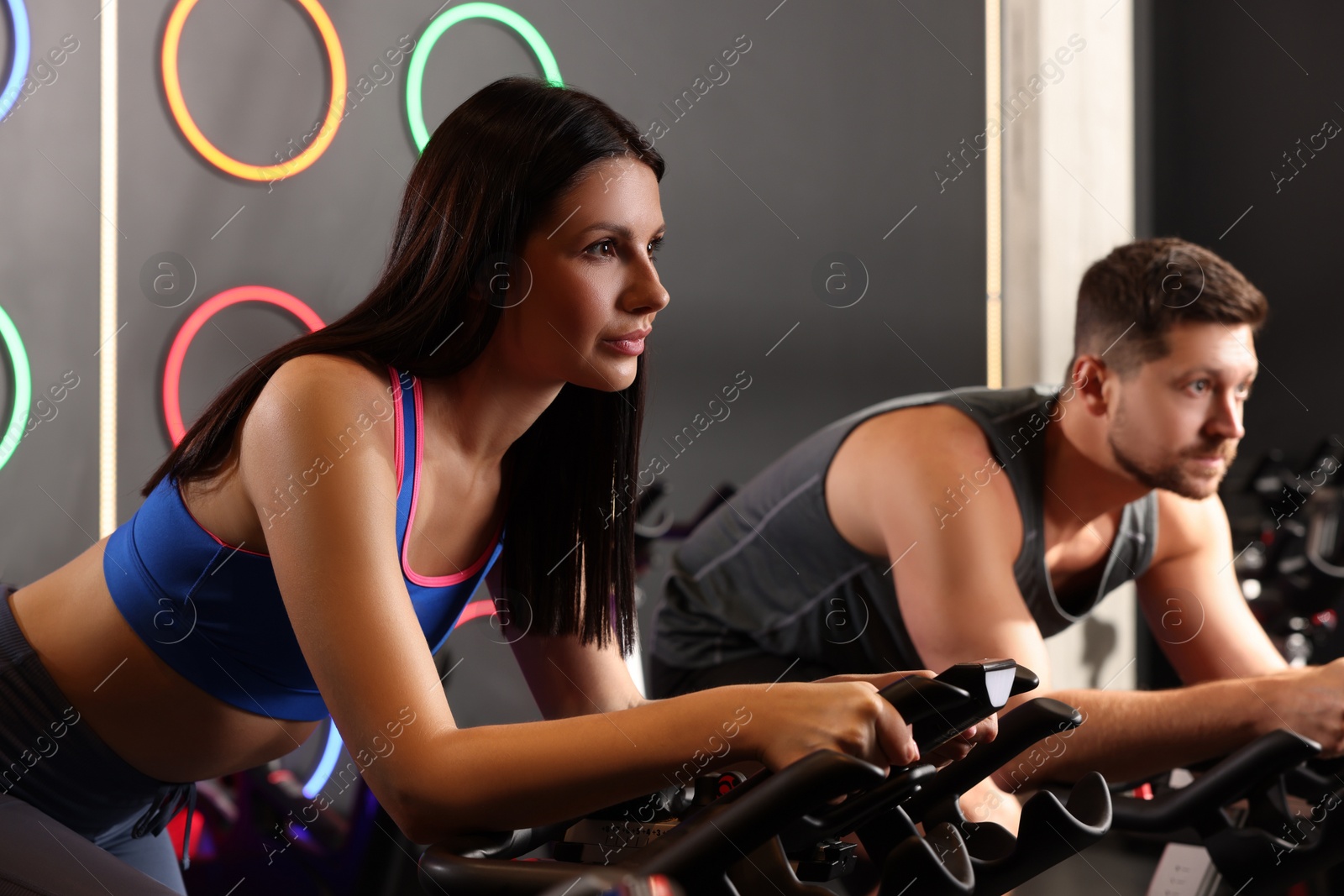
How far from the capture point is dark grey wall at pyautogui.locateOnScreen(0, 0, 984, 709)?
2.12 m

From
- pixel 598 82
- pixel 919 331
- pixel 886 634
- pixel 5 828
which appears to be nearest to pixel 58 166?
pixel 598 82

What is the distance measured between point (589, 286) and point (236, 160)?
144 cm

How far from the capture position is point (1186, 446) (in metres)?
1.95

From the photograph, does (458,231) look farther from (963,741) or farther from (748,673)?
(748,673)

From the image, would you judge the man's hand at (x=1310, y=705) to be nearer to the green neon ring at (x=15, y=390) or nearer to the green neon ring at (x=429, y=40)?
the green neon ring at (x=429, y=40)

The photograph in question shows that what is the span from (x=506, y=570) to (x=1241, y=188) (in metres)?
3.14

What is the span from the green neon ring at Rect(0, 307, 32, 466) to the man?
1300 millimetres

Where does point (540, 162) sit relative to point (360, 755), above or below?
above

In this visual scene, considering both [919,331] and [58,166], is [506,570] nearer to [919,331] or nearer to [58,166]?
[58,166]

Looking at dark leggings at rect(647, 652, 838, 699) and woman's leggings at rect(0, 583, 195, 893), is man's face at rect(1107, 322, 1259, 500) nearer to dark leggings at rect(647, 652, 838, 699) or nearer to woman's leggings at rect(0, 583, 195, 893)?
dark leggings at rect(647, 652, 838, 699)

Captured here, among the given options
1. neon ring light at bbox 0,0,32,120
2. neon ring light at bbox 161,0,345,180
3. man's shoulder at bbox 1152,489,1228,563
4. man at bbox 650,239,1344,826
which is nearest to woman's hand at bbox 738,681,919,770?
man at bbox 650,239,1344,826

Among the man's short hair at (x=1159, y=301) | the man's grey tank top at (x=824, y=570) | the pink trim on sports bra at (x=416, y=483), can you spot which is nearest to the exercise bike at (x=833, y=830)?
the pink trim on sports bra at (x=416, y=483)

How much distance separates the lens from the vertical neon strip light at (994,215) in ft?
12.1

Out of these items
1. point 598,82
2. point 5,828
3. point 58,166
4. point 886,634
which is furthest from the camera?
point 598,82
